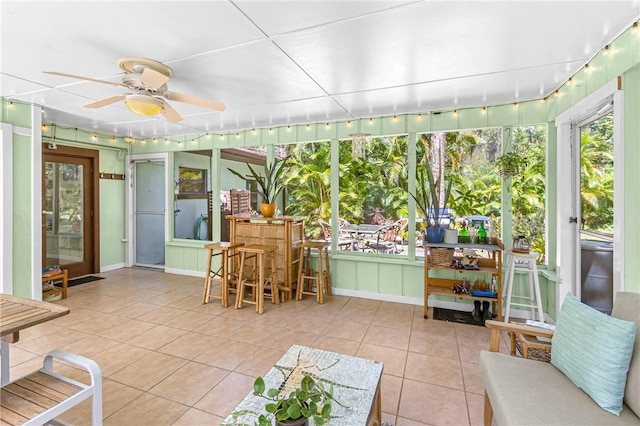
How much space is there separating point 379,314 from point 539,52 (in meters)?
3.04

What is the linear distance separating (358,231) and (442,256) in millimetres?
1326

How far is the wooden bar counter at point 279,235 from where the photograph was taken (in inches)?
170

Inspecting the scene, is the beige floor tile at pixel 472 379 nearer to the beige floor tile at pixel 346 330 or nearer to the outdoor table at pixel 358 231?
the beige floor tile at pixel 346 330

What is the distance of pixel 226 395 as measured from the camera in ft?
7.26

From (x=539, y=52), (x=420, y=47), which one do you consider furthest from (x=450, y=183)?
(x=420, y=47)

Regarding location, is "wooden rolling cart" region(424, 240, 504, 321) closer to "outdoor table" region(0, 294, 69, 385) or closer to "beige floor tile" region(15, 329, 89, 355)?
"outdoor table" region(0, 294, 69, 385)

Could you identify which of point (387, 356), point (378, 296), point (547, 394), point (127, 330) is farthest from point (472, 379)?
point (127, 330)

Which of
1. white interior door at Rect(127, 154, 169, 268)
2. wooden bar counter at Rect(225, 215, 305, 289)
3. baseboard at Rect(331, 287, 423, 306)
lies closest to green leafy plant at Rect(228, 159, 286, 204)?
wooden bar counter at Rect(225, 215, 305, 289)

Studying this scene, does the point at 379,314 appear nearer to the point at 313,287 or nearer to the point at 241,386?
the point at 313,287

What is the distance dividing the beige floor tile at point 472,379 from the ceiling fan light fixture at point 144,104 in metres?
3.38

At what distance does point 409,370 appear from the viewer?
2553 millimetres

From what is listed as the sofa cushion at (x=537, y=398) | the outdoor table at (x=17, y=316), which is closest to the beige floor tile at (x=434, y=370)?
the sofa cushion at (x=537, y=398)

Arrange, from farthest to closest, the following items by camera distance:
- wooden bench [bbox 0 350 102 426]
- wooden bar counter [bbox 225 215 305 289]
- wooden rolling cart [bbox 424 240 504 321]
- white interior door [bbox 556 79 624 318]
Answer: wooden bar counter [bbox 225 215 305 289] < wooden rolling cart [bbox 424 240 504 321] < white interior door [bbox 556 79 624 318] < wooden bench [bbox 0 350 102 426]

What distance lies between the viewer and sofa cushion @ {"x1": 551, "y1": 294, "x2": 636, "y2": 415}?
1.42 meters
